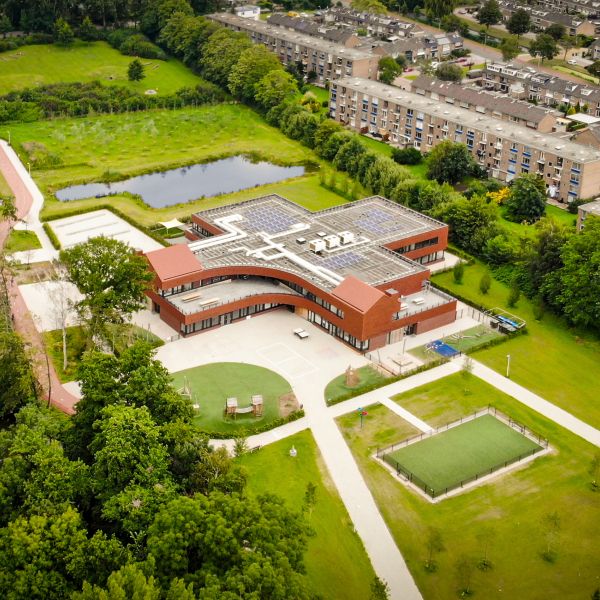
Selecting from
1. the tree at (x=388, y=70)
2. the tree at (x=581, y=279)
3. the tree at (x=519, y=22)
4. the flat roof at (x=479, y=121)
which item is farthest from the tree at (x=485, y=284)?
the tree at (x=519, y=22)

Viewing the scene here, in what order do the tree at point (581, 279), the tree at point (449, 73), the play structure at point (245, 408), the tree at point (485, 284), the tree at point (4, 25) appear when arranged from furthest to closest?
the tree at point (4, 25) → the tree at point (449, 73) → the tree at point (485, 284) → the tree at point (581, 279) → the play structure at point (245, 408)

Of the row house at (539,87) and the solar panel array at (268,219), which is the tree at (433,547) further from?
the row house at (539,87)

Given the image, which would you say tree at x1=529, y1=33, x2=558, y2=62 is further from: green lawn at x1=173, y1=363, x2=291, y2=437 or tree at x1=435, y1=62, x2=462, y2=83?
green lawn at x1=173, y1=363, x2=291, y2=437

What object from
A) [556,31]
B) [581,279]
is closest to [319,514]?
[581,279]

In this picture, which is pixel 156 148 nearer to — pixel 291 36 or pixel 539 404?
pixel 291 36

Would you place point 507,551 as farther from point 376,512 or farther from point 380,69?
point 380,69
